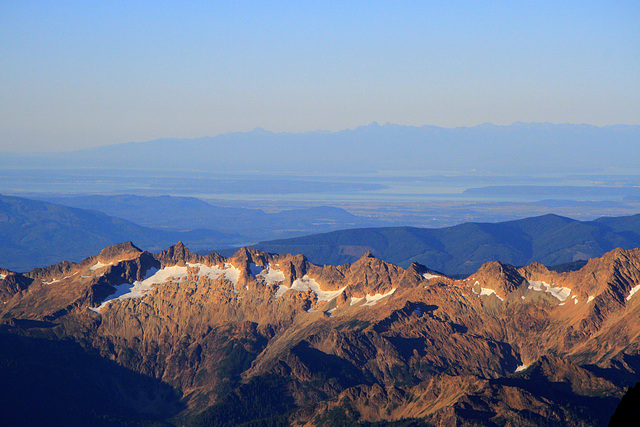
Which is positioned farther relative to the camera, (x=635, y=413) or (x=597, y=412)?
(x=597, y=412)

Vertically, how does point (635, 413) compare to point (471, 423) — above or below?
above

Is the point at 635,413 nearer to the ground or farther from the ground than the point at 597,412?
farther from the ground

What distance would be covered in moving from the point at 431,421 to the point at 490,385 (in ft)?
52.3

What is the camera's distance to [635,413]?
4444cm


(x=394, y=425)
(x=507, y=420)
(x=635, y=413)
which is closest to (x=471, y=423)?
(x=507, y=420)

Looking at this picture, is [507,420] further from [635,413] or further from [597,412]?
[635,413]

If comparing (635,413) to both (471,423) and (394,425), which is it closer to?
(471,423)

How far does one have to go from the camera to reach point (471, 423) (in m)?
186

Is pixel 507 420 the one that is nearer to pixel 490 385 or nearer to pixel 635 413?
pixel 490 385

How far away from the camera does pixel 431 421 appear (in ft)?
631

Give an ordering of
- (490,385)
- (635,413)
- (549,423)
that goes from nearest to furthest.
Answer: (635,413) → (549,423) → (490,385)

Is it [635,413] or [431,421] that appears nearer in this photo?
[635,413]

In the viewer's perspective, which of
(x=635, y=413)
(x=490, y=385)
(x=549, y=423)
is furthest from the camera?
(x=490, y=385)

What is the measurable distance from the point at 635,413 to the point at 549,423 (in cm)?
14652
